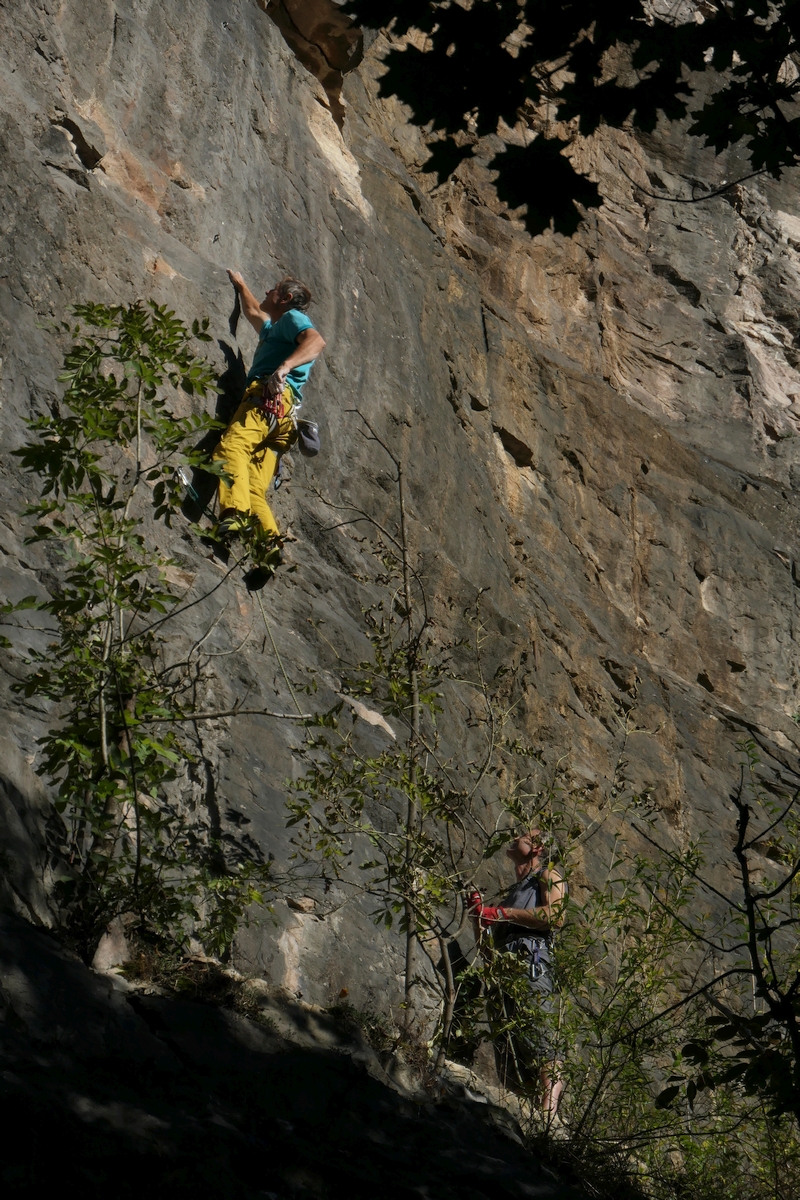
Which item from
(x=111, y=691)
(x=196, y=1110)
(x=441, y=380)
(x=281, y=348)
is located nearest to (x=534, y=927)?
(x=111, y=691)

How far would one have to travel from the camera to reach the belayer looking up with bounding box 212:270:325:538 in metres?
6.54

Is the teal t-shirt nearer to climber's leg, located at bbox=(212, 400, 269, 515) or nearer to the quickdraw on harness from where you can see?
the quickdraw on harness

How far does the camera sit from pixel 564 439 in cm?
1245

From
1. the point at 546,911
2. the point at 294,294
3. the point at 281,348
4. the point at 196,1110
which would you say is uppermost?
the point at 294,294

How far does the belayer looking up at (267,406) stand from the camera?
654cm

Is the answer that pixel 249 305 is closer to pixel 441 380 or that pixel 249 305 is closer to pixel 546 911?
pixel 441 380

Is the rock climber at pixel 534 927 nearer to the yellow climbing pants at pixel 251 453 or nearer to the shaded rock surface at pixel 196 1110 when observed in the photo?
the shaded rock surface at pixel 196 1110

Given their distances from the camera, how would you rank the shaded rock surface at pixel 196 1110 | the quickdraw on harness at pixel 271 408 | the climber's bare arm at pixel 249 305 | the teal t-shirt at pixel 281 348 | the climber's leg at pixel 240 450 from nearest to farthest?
1. the shaded rock surface at pixel 196 1110
2. the climber's leg at pixel 240 450
3. the quickdraw on harness at pixel 271 408
4. the teal t-shirt at pixel 281 348
5. the climber's bare arm at pixel 249 305

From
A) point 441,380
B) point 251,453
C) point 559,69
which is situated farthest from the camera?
point 441,380

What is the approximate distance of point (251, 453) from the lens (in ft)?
21.8

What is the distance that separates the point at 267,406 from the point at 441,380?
3.93 metres

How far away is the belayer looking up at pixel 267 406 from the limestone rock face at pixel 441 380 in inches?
10.9

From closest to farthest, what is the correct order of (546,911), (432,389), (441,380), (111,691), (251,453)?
(111,691) < (546,911) < (251,453) < (432,389) < (441,380)

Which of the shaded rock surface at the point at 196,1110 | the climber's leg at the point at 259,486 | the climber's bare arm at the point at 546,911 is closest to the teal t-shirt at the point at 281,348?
the climber's leg at the point at 259,486
